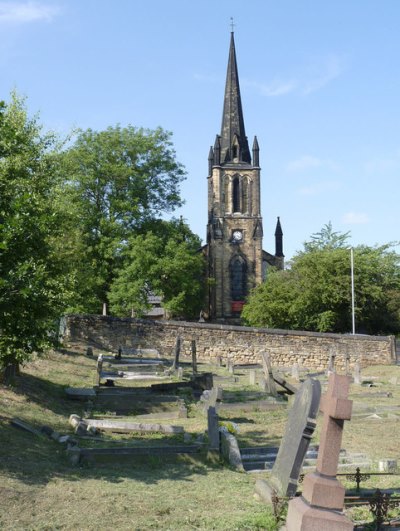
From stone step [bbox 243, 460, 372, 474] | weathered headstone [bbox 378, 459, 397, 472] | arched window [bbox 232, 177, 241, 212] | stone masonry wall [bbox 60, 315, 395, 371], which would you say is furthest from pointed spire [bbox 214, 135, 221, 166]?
weathered headstone [bbox 378, 459, 397, 472]

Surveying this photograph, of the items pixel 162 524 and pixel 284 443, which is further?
pixel 284 443

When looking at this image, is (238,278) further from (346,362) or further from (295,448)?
(295,448)

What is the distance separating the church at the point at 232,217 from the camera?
60.5m

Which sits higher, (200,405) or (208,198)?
(208,198)

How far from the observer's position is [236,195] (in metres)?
63.0

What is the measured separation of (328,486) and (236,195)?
188 feet

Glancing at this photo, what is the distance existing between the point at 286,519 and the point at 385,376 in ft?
74.2

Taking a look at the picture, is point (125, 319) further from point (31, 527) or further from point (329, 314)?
point (31, 527)

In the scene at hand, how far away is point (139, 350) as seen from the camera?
29.4m

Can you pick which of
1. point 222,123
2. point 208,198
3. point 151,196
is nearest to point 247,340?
point 151,196

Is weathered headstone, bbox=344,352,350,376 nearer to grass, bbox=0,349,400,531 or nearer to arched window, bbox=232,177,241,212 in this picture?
grass, bbox=0,349,400,531

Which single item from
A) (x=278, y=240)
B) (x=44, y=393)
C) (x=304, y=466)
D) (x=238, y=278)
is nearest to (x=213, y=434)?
(x=304, y=466)

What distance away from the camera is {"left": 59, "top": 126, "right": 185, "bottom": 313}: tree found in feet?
132

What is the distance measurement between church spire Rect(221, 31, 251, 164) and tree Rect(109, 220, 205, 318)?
66.1ft
